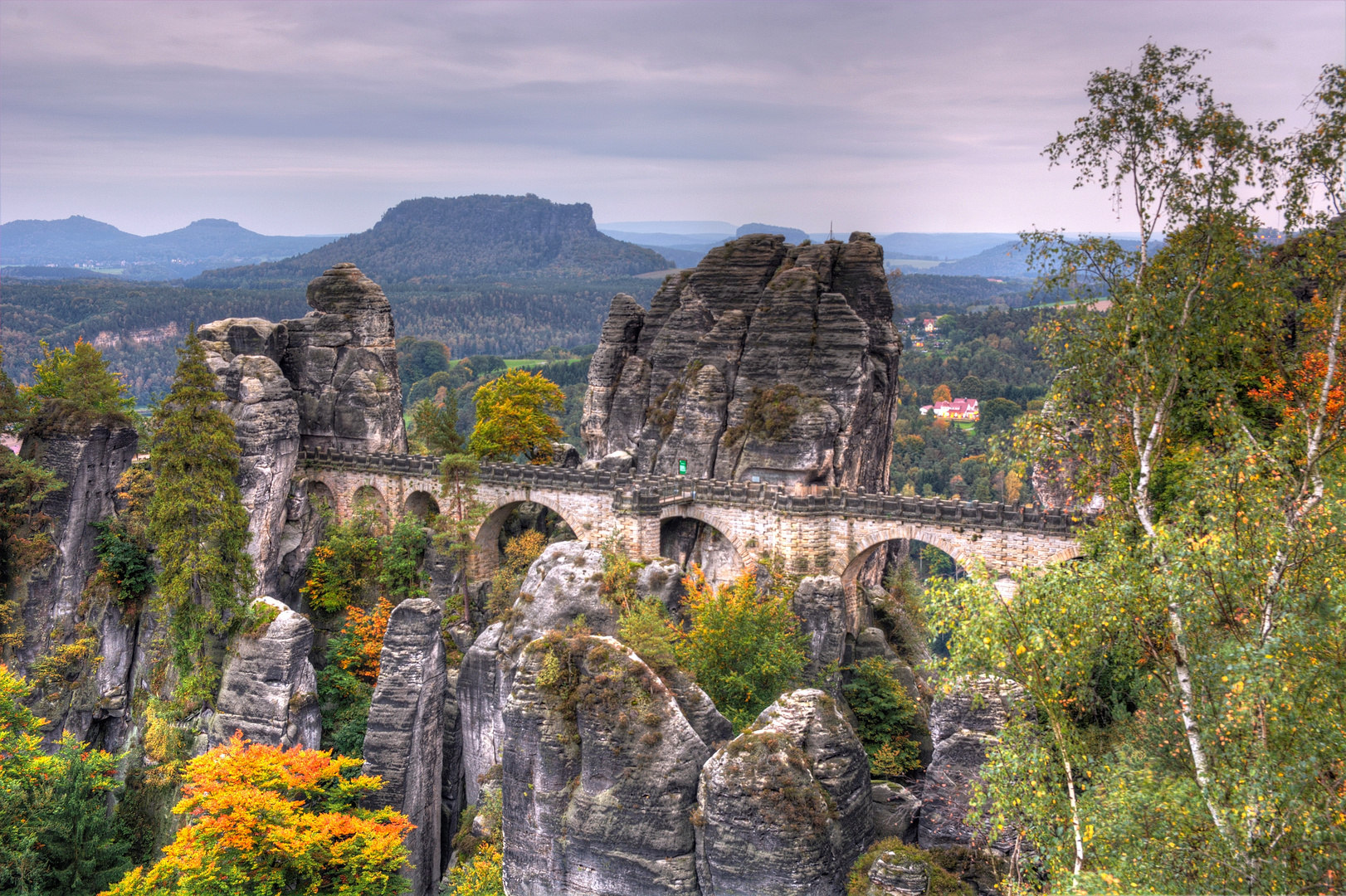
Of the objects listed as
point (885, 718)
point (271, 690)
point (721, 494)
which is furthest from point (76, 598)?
point (885, 718)

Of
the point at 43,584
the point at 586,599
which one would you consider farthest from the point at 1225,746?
the point at 43,584

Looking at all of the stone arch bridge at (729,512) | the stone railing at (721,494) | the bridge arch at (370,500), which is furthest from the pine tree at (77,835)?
the stone railing at (721,494)

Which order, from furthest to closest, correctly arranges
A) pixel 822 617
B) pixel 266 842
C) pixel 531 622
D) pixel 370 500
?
1. pixel 370 500
2. pixel 822 617
3. pixel 531 622
4. pixel 266 842

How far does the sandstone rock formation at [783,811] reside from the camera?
64.3 ft

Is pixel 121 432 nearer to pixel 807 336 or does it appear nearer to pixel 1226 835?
pixel 807 336

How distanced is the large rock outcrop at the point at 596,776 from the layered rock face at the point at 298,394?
2135 cm

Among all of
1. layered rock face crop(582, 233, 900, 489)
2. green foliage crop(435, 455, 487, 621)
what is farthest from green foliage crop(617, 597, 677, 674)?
green foliage crop(435, 455, 487, 621)

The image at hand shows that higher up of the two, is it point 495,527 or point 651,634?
point 651,634

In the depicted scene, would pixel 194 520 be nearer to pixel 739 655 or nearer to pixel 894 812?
pixel 739 655

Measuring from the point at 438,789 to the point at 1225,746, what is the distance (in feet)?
90.6

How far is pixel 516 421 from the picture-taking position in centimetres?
4675

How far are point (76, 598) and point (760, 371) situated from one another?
29.1 meters

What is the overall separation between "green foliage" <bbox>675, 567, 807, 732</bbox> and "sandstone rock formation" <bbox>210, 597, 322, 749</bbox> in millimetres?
14544

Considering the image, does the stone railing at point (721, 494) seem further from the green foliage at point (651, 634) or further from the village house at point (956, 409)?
the village house at point (956, 409)
